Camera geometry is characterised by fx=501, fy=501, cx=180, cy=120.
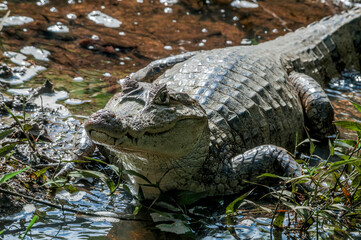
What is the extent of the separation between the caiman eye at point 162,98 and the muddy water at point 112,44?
2.94ft

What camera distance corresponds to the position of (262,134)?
4844 millimetres

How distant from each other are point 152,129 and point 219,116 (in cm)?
109

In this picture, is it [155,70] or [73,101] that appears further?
[155,70]

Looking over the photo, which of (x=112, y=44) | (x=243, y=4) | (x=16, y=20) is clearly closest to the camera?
(x=112, y=44)

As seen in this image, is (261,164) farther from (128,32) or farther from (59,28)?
(59,28)

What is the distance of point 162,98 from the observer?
12.1ft

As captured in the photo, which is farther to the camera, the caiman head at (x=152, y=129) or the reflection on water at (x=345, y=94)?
the reflection on water at (x=345, y=94)

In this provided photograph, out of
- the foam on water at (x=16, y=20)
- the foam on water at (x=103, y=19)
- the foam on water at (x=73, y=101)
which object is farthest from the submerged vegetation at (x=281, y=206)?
the foam on water at (x=103, y=19)

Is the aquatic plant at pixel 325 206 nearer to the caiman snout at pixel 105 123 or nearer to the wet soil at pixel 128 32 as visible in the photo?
the caiman snout at pixel 105 123

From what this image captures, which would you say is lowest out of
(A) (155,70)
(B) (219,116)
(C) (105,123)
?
(A) (155,70)

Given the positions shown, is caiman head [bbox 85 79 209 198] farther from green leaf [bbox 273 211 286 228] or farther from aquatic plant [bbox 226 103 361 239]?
green leaf [bbox 273 211 286 228]

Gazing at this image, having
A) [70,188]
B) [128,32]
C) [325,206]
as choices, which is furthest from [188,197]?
[128,32]

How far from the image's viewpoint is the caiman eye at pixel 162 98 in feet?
12.1

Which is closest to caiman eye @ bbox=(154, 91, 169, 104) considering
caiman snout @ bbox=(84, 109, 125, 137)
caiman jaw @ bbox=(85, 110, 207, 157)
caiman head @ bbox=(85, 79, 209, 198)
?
caiman head @ bbox=(85, 79, 209, 198)
